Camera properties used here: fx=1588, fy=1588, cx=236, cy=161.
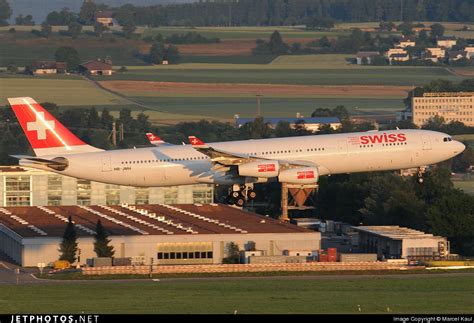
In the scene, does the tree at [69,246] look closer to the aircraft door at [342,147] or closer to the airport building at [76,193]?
the aircraft door at [342,147]

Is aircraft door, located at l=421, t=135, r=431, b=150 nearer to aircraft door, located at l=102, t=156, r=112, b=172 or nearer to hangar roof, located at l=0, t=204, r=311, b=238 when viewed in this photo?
aircraft door, located at l=102, t=156, r=112, b=172

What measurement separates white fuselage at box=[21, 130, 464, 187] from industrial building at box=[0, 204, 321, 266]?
29.7 metres

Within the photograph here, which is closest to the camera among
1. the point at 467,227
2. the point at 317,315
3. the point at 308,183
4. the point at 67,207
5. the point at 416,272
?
the point at 317,315

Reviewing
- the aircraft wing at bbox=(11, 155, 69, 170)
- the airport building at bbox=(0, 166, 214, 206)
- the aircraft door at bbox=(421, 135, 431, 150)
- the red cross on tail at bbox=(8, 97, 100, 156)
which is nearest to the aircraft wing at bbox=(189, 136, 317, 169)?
the aircraft door at bbox=(421, 135, 431, 150)

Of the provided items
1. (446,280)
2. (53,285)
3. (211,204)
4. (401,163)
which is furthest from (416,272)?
(211,204)

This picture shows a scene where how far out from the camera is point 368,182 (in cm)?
19462

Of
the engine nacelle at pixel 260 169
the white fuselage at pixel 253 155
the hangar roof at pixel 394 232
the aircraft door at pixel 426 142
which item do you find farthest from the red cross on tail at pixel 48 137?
the hangar roof at pixel 394 232

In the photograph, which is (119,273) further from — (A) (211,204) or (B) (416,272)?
(A) (211,204)

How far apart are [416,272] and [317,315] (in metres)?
36.8

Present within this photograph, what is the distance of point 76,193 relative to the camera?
186375 mm

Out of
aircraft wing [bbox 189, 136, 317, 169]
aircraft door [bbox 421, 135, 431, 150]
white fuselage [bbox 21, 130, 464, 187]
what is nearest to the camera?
aircraft wing [bbox 189, 136, 317, 169]

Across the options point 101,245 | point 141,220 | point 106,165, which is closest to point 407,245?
point 101,245

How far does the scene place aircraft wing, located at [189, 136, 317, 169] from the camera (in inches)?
4619

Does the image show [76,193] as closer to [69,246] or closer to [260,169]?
[69,246]
